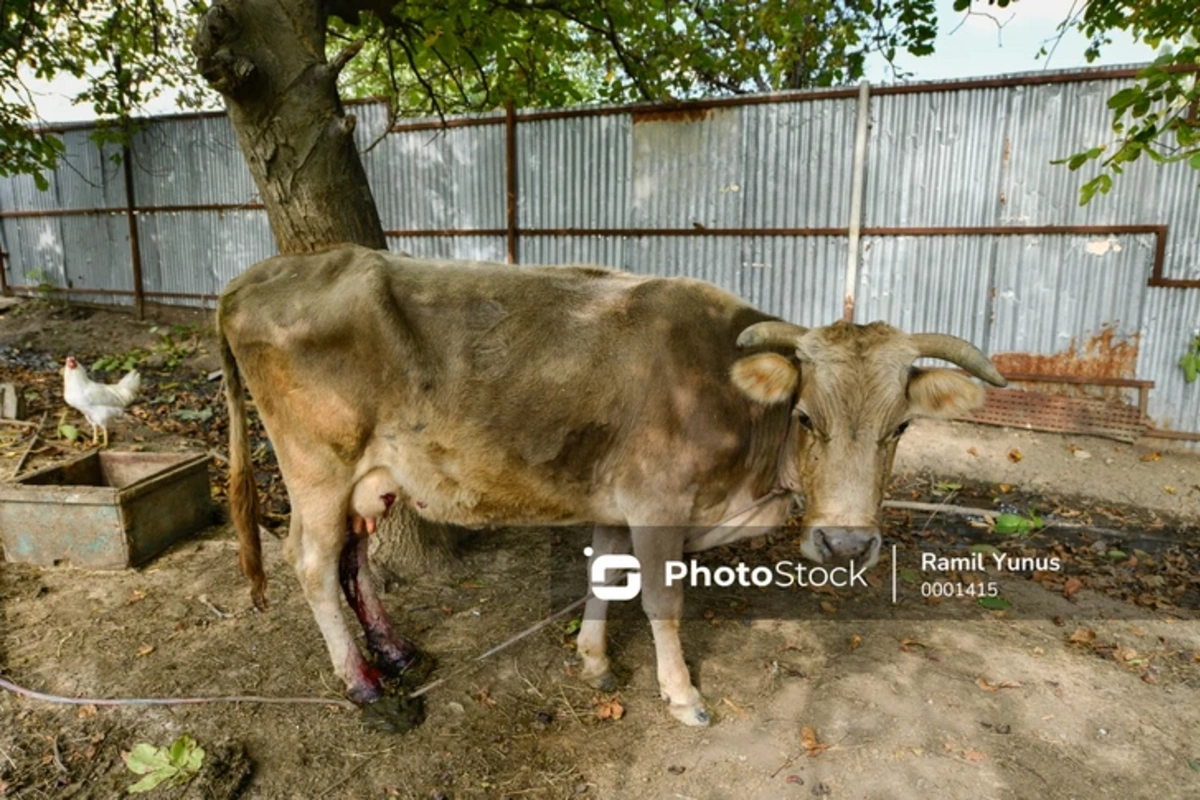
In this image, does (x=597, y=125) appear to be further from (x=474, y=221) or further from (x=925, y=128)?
(x=925, y=128)

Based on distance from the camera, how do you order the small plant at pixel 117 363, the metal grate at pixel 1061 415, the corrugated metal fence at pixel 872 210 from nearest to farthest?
→ the corrugated metal fence at pixel 872 210
the metal grate at pixel 1061 415
the small plant at pixel 117 363

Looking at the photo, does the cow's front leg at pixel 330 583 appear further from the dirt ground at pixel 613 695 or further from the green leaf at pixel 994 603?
the green leaf at pixel 994 603

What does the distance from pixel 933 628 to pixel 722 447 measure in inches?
79.2

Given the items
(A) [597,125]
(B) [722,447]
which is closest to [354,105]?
(A) [597,125]

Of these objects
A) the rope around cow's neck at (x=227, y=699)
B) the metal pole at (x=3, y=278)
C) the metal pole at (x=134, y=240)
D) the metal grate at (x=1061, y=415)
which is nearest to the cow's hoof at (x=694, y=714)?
the rope around cow's neck at (x=227, y=699)

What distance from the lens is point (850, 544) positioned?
10.7 ft

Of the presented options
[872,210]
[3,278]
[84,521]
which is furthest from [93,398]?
[3,278]

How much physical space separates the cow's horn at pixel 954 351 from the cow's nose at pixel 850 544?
87 cm

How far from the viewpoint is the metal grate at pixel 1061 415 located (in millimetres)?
7840

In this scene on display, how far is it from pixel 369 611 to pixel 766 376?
8.04 ft

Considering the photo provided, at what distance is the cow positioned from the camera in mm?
3496

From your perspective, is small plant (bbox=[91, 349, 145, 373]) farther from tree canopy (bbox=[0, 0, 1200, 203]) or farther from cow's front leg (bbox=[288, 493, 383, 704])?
cow's front leg (bbox=[288, 493, 383, 704])

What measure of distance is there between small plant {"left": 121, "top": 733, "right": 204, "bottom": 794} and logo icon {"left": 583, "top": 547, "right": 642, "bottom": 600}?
2.05 metres

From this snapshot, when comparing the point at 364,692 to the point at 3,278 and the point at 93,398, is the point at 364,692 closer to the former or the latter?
the point at 93,398
